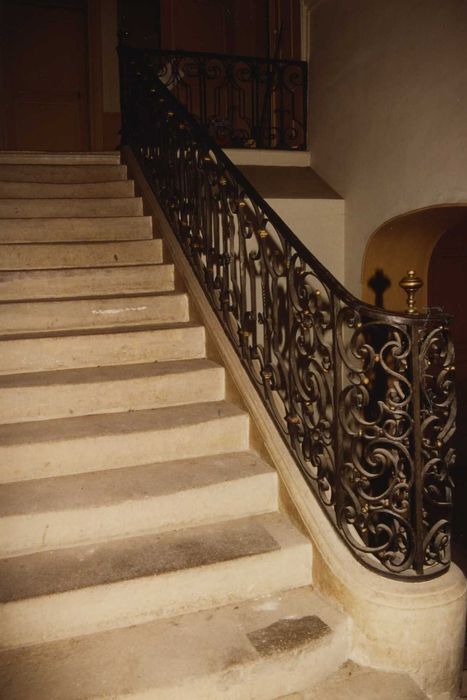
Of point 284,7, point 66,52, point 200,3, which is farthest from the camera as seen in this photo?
point 66,52

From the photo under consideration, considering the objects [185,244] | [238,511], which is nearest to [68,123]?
[185,244]

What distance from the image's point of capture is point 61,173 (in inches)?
184

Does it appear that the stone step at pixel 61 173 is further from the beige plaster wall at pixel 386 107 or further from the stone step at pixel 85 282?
the beige plaster wall at pixel 386 107

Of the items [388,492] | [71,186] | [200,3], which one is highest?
[200,3]

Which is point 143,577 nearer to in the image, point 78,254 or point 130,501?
point 130,501

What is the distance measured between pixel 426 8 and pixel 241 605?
13.7ft

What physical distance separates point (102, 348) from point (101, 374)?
237 mm

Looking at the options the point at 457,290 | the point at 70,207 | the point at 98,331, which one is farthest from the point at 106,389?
the point at 457,290

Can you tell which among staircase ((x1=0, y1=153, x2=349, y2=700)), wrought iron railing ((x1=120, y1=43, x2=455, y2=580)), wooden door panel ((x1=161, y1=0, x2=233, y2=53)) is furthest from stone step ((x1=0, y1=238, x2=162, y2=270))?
wooden door panel ((x1=161, y1=0, x2=233, y2=53))

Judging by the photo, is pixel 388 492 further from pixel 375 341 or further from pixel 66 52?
pixel 66 52

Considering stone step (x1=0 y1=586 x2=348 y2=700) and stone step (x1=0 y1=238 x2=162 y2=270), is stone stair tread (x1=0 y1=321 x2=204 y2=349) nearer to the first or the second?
stone step (x1=0 y1=238 x2=162 y2=270)

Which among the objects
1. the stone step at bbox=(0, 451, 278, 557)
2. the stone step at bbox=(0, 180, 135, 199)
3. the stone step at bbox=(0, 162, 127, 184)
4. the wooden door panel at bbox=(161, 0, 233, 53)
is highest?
the wooden door panel at bbox=(161, 0, 233, 53)

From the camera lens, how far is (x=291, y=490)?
2.42 meters

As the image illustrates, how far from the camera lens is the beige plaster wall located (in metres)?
4.07
